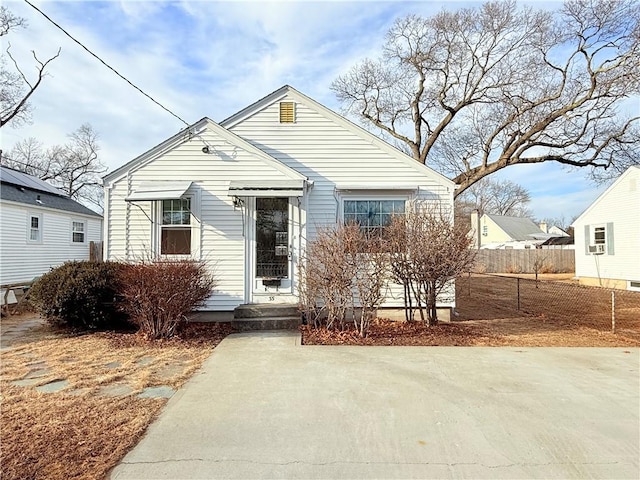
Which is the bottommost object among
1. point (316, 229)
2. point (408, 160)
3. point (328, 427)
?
point (328, 427)

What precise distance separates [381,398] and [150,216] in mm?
6252

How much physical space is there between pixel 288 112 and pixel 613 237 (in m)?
16.2

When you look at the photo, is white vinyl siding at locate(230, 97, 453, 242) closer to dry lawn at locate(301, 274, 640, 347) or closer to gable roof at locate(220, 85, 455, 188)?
gable roof at locate(220, 85, 455, 188)

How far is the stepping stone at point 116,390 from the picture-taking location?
403 centimetres

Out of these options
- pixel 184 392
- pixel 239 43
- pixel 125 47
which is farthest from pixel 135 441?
pixel 239 43

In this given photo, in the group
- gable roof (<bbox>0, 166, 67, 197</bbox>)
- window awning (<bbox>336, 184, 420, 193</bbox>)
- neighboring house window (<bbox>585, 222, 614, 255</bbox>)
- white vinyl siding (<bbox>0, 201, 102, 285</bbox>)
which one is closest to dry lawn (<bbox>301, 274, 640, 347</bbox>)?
window awning (<bbox>336, 184, 420, 193</bbox>)

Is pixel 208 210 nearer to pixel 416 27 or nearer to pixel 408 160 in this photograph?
pixel 408 160

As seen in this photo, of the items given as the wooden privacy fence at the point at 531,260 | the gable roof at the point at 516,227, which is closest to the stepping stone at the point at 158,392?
the wooden privacy fence at the point at 531,260

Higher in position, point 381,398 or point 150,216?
point 150,216

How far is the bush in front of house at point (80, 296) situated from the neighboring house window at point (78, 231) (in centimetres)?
1076

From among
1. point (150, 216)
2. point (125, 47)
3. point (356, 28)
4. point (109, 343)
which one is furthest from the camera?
point (356, 28)

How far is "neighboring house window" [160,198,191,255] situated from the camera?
797 cm

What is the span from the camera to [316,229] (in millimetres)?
8117

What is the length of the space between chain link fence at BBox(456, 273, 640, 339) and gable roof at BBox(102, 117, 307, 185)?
217 inches
